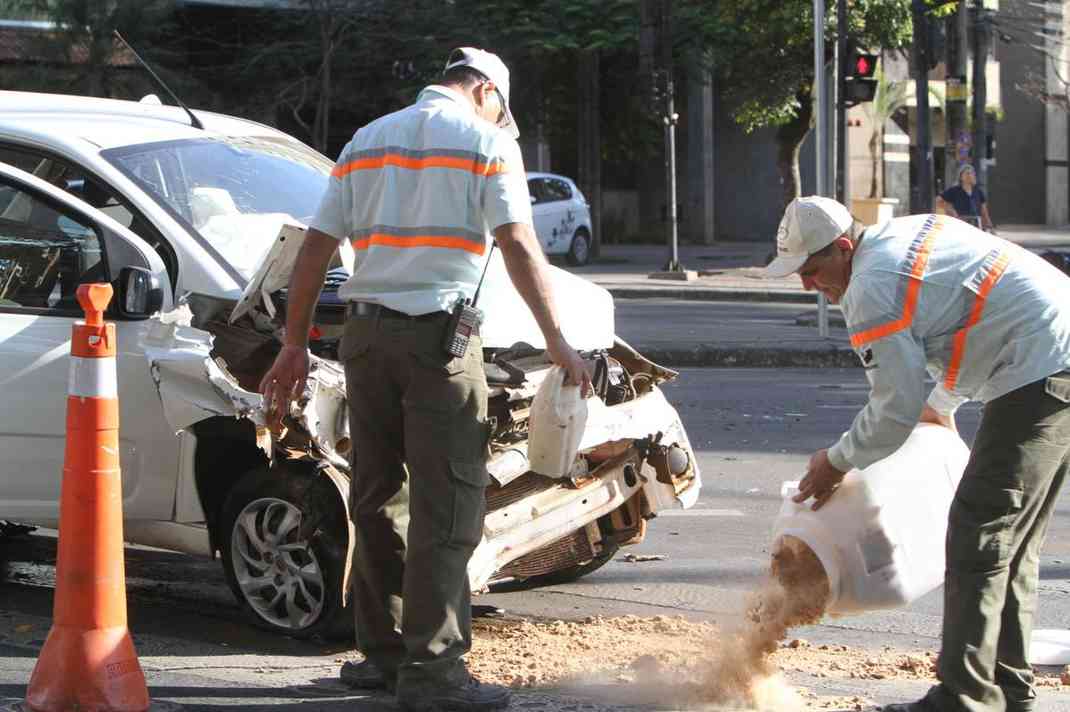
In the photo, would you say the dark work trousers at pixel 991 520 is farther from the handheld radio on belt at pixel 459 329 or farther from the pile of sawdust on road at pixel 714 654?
the handheld radio on belt at pixel 459 329

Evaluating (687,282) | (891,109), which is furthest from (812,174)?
(687,282)

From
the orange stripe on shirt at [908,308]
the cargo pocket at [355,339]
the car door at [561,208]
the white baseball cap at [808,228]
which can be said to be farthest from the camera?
the car door at [561,208]

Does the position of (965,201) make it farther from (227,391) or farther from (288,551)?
(227,391)

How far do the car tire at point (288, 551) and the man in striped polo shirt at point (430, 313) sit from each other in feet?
2.34

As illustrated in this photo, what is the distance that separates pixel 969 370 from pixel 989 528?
42 cm

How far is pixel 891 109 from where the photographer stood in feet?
110

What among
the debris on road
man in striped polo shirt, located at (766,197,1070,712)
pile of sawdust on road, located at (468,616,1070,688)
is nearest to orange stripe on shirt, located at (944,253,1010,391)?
man in striped polo shirt, located at (766,197,1070,712)

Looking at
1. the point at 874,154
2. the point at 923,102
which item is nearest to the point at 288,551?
the point at 923,102

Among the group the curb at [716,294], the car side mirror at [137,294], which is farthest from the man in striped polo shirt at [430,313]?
the curb at [716,294]

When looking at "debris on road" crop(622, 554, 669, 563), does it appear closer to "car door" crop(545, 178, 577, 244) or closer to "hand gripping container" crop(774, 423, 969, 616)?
"hand gripping container" crop(774, 423, 969, 616)

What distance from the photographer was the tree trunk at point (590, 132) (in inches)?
1134

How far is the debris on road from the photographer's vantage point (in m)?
6.69

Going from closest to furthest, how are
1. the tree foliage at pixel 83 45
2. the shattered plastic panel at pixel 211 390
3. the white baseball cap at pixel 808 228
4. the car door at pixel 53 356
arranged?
the white baseball cap at pixel 808 228 < the shattered plastic panel at pixel 211 390 < the car door at pixel 53 356 < the tree foliage at pixel 83 45

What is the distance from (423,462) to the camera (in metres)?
4.23
